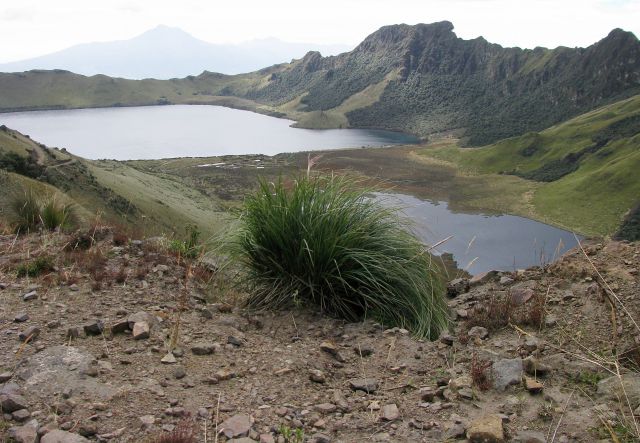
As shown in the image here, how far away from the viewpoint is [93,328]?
442 centimetres

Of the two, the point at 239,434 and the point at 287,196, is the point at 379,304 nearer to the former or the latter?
the point at 287,196

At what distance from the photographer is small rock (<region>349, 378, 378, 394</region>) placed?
3904 millimetres

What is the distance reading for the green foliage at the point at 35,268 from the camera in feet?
18.6

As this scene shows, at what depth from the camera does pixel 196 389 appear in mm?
3695

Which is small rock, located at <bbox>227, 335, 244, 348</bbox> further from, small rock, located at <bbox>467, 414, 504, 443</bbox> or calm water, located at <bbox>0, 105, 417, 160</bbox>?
calm water, located at <bbox>0, 105, 417, 160</bbox>

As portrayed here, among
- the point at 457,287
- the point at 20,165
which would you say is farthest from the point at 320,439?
the point at 20,165

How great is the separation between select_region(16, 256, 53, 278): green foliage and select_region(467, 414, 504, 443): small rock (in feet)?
15.8

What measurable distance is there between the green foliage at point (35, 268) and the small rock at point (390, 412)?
13.8ft

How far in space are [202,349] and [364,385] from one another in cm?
138

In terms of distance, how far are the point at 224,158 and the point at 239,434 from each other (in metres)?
109

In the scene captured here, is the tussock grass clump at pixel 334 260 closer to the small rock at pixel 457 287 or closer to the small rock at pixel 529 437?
the small rock at pixel 457 287

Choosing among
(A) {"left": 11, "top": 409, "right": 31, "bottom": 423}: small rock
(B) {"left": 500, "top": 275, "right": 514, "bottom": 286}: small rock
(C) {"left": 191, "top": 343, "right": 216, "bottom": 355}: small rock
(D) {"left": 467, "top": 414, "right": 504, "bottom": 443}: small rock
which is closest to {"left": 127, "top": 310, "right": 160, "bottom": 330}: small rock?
(C) {"left": 191, "top": 343, "right": 216, "bottom": 355}: small rock

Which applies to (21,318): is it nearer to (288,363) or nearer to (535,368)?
(288,363)

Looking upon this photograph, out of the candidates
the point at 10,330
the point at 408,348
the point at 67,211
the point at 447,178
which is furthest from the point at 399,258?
the point at 447,178
